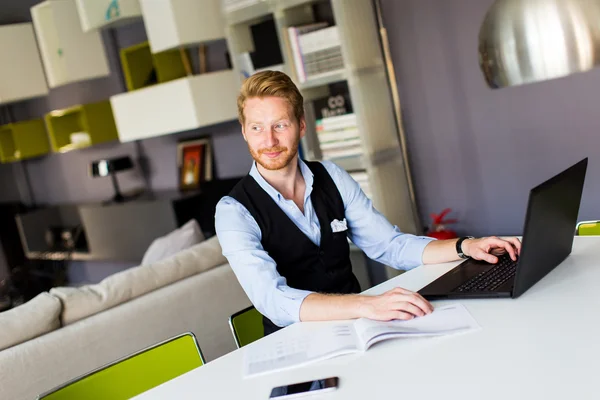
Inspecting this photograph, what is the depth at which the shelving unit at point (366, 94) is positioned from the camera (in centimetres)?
375

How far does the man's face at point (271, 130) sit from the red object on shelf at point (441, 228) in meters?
1.81

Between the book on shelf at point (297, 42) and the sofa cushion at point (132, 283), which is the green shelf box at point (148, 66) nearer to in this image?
the book on shelf at point (297, 42)

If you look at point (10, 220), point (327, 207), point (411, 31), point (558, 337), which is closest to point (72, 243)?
point (10, 220)

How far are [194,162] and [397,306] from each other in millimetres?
4105

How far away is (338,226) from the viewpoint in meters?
2.36

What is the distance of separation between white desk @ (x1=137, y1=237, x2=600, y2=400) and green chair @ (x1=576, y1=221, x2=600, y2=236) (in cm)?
72

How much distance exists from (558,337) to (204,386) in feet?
2.53

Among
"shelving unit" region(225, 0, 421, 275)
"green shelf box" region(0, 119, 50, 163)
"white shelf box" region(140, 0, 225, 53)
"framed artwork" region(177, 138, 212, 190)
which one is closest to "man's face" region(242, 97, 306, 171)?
"shelving unit" region(225, 0, 421, 275)

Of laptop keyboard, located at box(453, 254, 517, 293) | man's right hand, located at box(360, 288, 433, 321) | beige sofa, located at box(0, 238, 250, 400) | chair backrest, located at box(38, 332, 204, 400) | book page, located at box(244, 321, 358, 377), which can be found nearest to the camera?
book page, located at box(244, 321, 358, 377)

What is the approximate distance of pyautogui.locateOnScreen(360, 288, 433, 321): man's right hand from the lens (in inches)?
67.2

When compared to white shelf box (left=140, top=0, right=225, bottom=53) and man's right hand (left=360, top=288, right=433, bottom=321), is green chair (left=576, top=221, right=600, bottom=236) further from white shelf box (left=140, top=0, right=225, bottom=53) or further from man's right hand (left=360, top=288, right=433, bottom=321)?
white shelf box (left=140, top=0, right=225, bottom=53)

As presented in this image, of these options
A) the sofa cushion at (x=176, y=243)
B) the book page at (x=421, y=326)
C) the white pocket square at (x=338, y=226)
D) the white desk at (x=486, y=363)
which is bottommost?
the sofa cushion at (x=176, y=243)

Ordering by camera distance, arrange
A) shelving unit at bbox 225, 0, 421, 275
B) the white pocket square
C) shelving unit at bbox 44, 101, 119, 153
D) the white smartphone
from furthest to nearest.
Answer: shelving unit at bbox 44, 101, 119, 153 < shelving unit at bbox 225, 0, 421, 275 < the white pocket square < the white smartphone

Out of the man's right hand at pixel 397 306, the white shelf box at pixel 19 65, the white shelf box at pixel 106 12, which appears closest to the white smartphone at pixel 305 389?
the man's right hand at pixel 397 306
